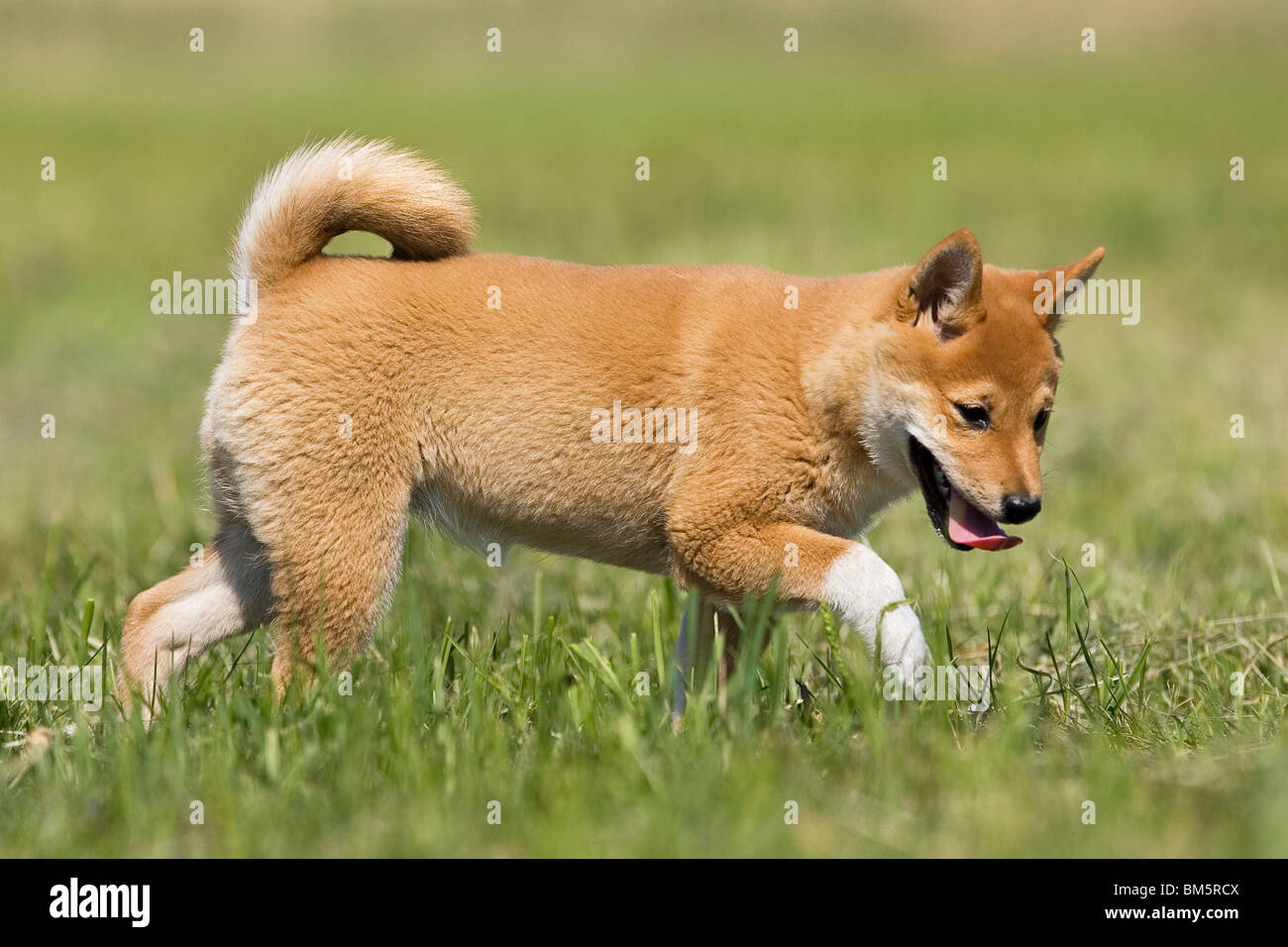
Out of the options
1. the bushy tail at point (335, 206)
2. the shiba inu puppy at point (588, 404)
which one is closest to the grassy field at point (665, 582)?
the shiba inu puppy at point (588, 404)

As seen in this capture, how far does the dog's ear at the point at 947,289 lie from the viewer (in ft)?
13.1

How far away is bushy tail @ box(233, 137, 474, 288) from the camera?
14.3 ft

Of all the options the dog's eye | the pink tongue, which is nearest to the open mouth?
the pink tongue

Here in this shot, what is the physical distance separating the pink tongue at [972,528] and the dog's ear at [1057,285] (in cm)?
58

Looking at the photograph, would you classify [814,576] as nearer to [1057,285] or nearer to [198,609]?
[1057,285]

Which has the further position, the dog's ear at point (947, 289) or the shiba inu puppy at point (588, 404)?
the shiba inu puppy at point (588, 404)

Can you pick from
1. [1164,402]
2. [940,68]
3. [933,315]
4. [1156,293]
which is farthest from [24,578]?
[940,68]

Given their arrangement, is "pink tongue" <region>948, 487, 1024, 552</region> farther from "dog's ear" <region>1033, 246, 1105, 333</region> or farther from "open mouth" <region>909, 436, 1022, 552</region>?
"dog's ear" <region>1033, 246, 1105, 333</region>

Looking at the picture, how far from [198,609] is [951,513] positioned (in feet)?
7.35

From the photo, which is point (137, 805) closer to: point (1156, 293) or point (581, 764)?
point (581, 764)

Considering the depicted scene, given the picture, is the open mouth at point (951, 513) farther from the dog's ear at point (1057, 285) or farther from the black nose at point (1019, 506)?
the dog's ear at point (1057, 285)

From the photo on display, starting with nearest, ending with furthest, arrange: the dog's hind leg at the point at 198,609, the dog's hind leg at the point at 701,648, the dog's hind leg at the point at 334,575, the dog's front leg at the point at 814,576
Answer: the dog's front leg at the point at 814,576 → the dog's hind leg at the point at 334,575 → the dog's hind leg at the point at 701,648 → the dog's hind leg at the point at 198,609

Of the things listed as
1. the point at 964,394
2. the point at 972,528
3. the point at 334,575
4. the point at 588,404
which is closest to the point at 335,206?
the point at 588,404
